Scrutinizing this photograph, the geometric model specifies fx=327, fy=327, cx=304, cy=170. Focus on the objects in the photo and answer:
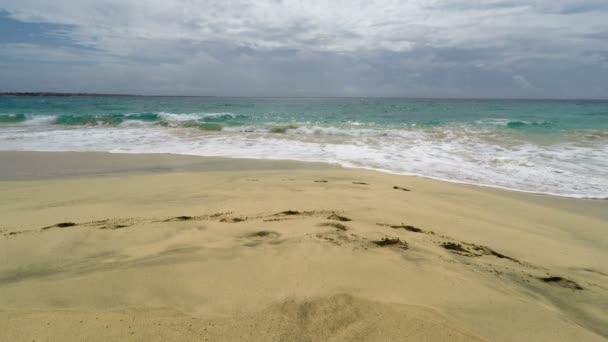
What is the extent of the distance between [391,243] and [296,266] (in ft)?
3.09

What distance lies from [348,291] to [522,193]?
4725 mm

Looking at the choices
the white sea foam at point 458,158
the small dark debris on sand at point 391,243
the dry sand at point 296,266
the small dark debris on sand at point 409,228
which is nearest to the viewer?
the dry sand at point 296,266

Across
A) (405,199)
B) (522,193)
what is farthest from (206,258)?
(522,193)

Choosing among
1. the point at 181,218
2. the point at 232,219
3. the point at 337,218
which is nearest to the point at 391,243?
the point at 337,218

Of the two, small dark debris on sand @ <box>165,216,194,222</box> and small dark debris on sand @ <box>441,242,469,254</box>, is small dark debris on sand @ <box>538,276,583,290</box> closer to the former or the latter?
small dark debris on sand @ <box>441,242,469,254</box>

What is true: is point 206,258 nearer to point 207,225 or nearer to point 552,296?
point 207,225

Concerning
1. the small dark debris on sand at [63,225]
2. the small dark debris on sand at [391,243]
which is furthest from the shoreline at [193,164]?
the small dark debris on sand at [391,243]

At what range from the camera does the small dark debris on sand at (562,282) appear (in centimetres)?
245

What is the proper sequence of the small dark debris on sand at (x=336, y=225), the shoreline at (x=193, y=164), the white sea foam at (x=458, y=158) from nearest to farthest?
the small dark debris on sand at (x=336, y=225)
the shoreline at (x=193, y=164)
the white sea foam at (x=458, y=158)

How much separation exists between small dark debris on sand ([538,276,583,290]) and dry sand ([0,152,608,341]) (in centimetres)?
1

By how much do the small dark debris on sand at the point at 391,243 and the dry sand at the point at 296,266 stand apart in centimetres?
2

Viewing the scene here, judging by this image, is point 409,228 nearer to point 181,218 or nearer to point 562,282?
point 562,282

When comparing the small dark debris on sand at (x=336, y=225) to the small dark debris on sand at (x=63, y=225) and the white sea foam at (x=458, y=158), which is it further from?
the white sea foam at (x=458, y=158)

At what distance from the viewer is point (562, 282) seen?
2.51 m
